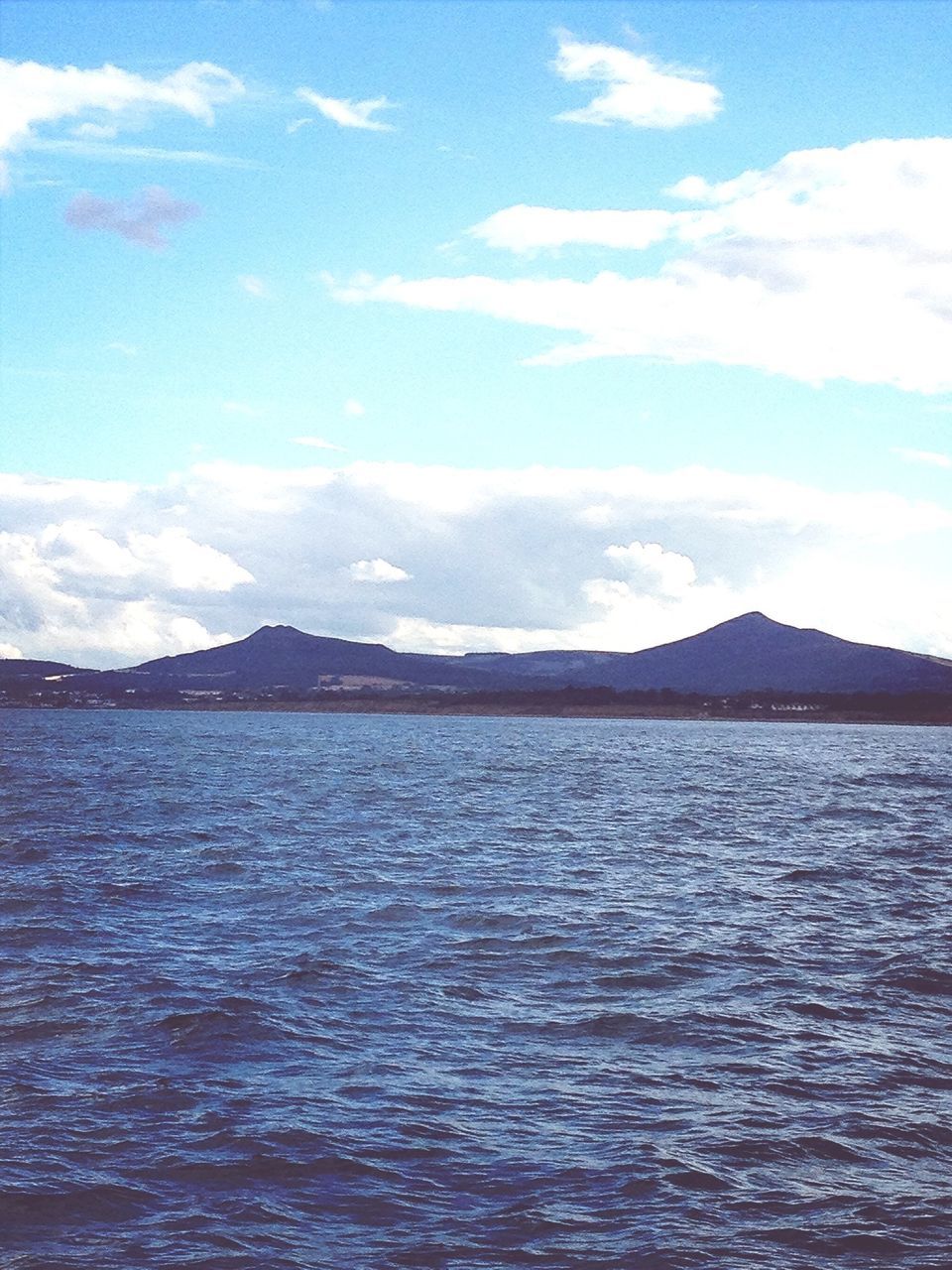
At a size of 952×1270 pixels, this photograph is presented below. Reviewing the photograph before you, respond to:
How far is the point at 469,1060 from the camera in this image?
1592cm

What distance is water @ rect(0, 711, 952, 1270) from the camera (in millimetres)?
10992

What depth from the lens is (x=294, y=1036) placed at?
55.0 ft

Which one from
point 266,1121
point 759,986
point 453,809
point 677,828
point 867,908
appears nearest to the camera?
point 266,1121

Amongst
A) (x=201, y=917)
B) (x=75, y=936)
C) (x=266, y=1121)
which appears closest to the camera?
(x=266, y=1121)

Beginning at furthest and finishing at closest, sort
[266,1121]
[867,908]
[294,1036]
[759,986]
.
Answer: [867,908] → [759,986] → [294,1036] → [266,1121]

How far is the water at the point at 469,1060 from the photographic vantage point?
10992 mm

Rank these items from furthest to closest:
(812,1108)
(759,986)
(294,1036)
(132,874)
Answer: (132,874)
(759,986)
(294,1036)
(812,1108)

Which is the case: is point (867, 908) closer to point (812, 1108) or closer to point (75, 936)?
point (812, 1108)

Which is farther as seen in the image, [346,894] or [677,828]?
[677,828]

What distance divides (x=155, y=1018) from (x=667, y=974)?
8.73 m

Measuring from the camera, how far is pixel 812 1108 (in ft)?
47.1

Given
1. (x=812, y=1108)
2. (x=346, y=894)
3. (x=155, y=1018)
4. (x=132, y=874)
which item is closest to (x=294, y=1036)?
(x=155, y=1018)

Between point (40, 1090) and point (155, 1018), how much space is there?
3255 millimetres

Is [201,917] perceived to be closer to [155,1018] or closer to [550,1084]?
[155,1018]
